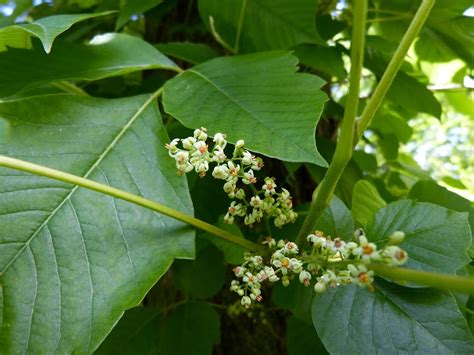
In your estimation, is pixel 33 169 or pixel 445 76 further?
pixel 445 76

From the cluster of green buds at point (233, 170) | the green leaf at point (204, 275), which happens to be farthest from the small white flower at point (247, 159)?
the green leaf at point (204, 275)

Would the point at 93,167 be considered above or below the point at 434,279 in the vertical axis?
below

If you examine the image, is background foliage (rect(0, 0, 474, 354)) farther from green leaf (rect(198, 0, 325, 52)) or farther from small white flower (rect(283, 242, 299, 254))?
small white flower (rect(283, 242, 299, 254))

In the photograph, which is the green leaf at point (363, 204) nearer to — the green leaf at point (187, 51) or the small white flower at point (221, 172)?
the small white flower at point (221, 172)

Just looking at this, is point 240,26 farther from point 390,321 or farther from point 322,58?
point 390,321

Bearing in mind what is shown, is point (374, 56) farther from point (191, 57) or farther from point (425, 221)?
point (425, 221)

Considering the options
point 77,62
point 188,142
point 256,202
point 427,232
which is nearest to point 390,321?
point 427,232

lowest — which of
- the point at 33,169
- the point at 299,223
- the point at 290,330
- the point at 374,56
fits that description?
the point at 290,330

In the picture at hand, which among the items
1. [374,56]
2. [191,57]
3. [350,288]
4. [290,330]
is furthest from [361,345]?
[374,56]
